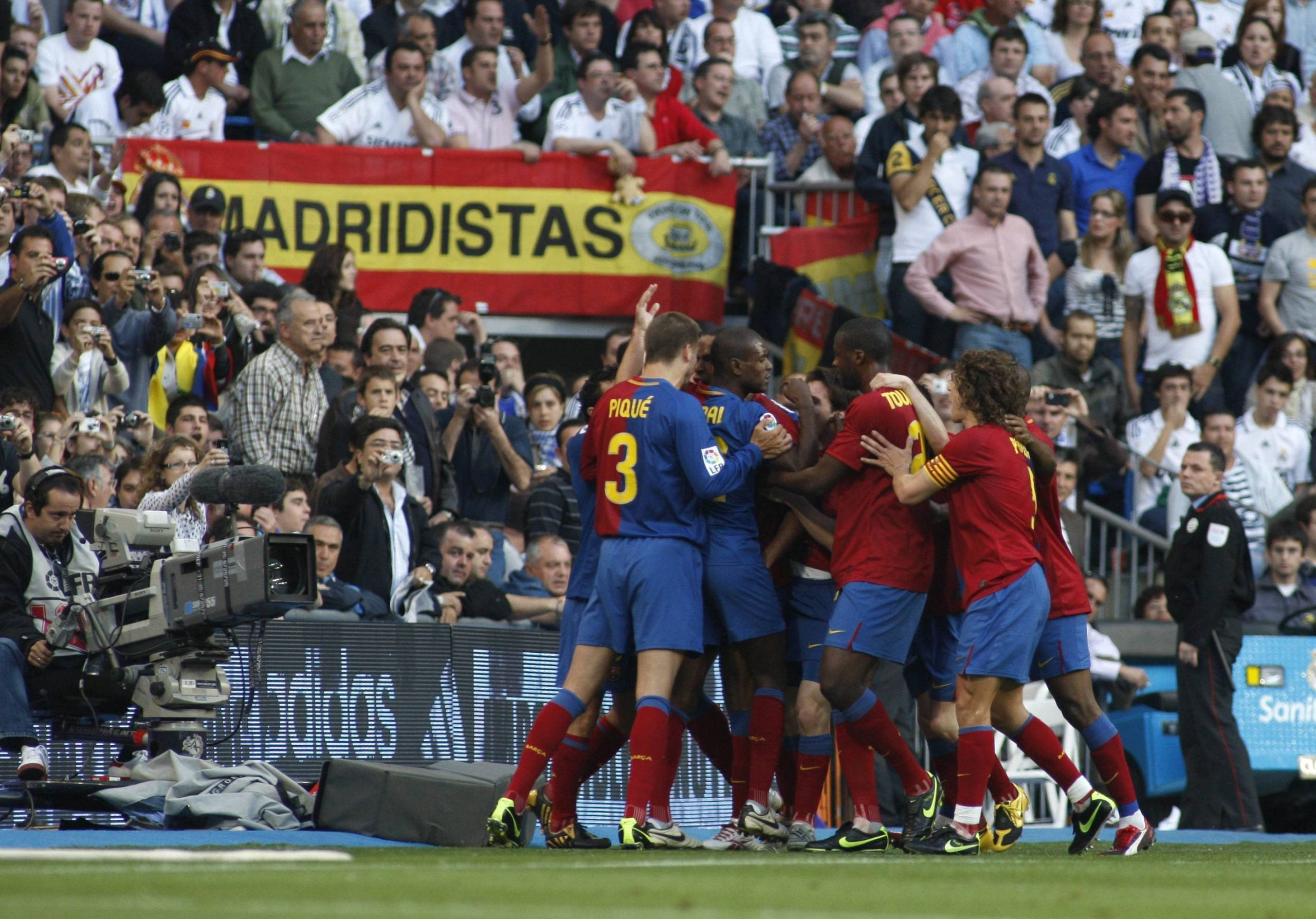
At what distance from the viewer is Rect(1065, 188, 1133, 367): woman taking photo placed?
52.1 feet

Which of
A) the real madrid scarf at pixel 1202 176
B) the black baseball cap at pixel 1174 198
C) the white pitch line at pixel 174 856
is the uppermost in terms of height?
the real madrid scarf at pixel 1202 176

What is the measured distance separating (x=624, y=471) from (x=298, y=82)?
8891 mm

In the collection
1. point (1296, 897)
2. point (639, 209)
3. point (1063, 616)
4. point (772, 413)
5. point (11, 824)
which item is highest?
point (639, 209)

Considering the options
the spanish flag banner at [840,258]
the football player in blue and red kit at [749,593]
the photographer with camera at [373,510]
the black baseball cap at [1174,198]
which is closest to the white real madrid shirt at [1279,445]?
the black baseball cap at [1174,198]

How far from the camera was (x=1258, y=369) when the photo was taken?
15.8 meters

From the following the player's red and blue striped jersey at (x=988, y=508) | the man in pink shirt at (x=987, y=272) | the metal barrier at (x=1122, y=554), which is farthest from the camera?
the man in pink shirt at (x=987, y=272)

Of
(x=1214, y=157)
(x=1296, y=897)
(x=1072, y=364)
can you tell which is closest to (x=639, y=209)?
(x=1072, y=364)

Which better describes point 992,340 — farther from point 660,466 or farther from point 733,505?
point 660,466

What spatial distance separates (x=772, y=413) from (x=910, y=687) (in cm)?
156

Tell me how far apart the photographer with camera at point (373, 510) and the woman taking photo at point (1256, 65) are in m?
10.3

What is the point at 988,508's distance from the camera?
808 cm

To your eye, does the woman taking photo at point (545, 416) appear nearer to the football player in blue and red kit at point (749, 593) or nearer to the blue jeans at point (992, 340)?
the blue jeans at point (992, 340)

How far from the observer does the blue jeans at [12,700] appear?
8.85 metres

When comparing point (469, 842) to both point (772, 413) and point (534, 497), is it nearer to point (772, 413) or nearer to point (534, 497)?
point (772, 413)
